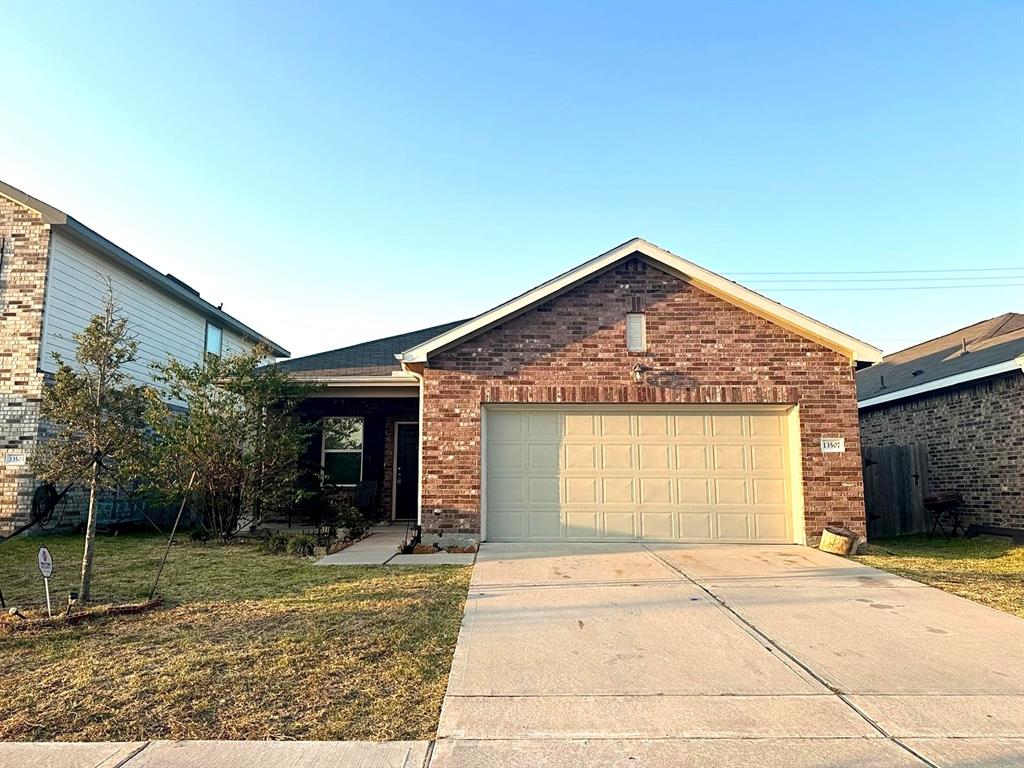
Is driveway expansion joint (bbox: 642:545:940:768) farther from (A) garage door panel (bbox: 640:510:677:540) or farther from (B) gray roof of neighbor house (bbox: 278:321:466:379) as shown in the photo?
(B) gray roof of neighbor house (bbox: 278:321:466:379)

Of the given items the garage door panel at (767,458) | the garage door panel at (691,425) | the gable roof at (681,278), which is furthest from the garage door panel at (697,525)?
the gable roof at (681,278)

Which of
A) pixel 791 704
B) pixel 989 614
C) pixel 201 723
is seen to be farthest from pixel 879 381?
pixel 201 723

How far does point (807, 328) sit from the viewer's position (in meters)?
9.95

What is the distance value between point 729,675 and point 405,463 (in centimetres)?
1046

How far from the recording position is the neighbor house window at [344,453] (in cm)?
1398

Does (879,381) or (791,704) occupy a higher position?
(879,381)

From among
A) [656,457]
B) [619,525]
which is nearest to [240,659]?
[619,525]

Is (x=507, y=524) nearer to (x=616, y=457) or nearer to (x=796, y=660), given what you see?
(x=616, y=457)

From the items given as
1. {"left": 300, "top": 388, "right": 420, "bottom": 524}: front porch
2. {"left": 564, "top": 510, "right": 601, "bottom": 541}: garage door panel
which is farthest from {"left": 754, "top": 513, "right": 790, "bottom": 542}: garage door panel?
{"left": 300, "top": 388, "right": 420, "bottom": 524}: front porch

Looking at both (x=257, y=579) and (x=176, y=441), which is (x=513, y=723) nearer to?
(x=257, y=579)

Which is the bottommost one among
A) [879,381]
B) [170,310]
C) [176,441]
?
[176,441]

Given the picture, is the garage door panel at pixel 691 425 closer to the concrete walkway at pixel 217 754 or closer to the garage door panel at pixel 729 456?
the garage door panel at pixel 729 456

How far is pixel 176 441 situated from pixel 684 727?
9260mm

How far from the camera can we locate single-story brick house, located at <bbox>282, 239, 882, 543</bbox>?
987 centimetres
